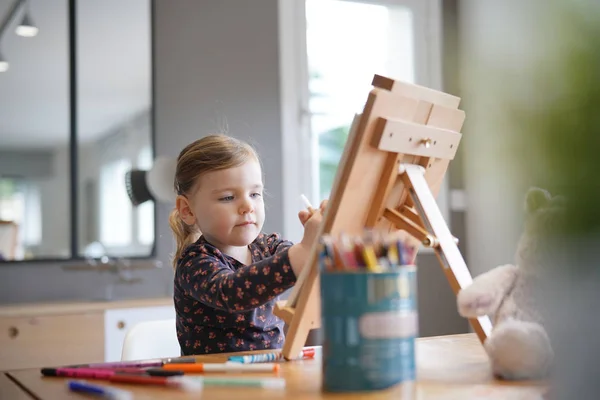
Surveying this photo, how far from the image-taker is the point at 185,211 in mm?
1391

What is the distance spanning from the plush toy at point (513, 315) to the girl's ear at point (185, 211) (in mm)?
678

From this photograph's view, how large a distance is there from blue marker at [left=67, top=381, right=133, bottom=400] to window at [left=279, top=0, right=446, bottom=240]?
2511 millimetres

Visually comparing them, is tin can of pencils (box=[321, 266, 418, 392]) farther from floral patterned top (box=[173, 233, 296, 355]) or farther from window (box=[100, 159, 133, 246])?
window (box=[100, 159, 133, 246])

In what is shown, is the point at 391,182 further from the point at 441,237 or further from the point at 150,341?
the point at 150,341

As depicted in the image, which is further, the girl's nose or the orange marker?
the girl's nose

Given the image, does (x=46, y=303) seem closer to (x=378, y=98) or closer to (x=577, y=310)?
(x=378, y=98)

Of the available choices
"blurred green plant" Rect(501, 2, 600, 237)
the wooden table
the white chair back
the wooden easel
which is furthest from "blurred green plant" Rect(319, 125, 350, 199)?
"blurred green plant" Rect(501, 2, 600, 237)

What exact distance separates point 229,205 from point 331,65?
235 centimetres

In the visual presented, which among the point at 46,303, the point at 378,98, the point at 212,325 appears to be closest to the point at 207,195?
the point at 212,325

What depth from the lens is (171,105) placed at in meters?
3.08

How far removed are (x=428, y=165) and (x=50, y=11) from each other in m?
2.31

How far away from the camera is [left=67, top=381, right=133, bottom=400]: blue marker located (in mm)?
711

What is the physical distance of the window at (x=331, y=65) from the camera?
3.35 m

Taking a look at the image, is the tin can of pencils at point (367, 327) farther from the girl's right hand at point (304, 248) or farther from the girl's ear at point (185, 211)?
the girl's ear at point (185, 211)
